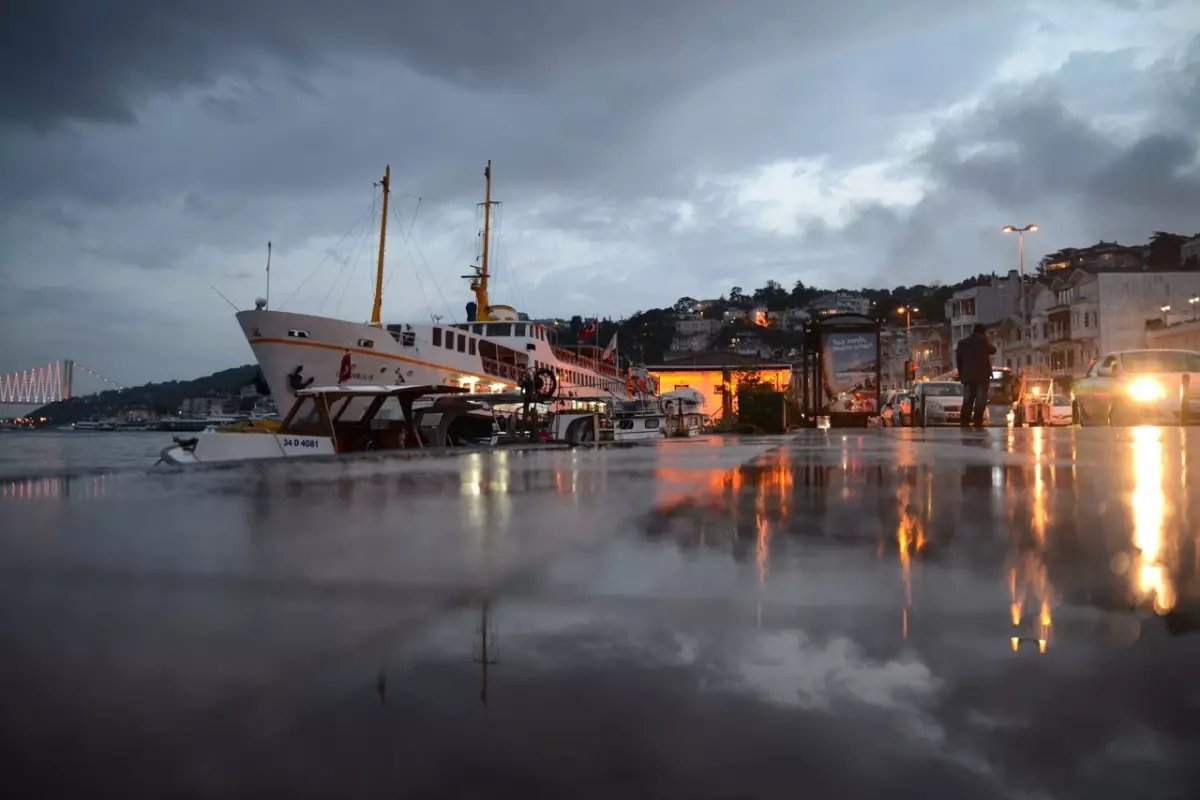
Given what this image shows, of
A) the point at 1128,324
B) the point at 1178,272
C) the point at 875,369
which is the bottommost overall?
the point at 875,369

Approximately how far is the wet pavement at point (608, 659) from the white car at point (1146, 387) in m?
14.6

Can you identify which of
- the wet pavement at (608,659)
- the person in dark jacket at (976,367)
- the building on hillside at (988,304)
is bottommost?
the wet pavement at (608,659)

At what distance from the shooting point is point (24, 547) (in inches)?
96.7

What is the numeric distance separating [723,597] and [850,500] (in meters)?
2.04

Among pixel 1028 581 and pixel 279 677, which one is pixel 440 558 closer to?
pixel 279 677

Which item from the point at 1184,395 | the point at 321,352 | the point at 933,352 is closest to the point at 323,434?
the point at 1184,395

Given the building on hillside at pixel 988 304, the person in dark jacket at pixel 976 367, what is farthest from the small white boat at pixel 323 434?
the building on hillside at pixel 988 304

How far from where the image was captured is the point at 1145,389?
15.1m

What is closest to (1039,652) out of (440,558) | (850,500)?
(440,558)

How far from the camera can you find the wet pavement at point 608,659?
90 centimetres

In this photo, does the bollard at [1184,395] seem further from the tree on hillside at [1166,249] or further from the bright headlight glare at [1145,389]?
the tree on hillside at [1166,249]

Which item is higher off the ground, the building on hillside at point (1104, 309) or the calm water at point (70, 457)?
the building on hillside at point (1104, 309)

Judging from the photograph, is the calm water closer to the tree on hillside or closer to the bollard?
the bollard

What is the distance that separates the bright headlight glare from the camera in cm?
1500
